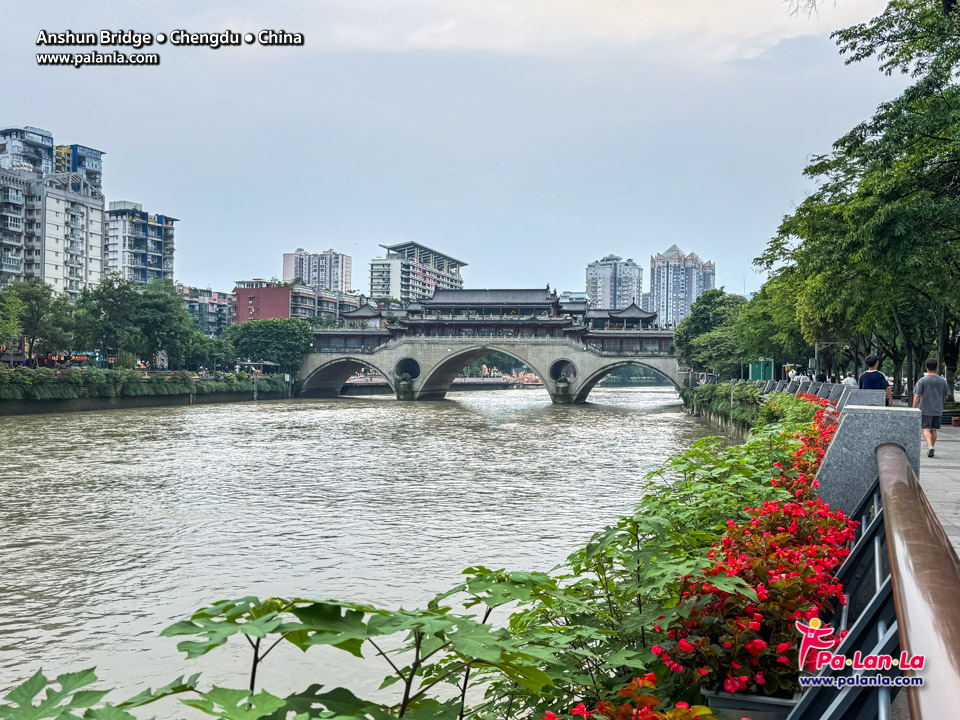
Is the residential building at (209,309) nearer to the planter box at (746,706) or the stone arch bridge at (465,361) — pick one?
the stone arch bridge at (465,361)

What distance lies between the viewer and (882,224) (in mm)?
12023

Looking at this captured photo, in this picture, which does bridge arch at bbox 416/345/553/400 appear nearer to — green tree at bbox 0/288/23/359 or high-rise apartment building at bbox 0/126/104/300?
green tree at bbox 0/288/23/359

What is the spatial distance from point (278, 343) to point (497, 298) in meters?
16.1

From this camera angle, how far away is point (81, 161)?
82.9 metres

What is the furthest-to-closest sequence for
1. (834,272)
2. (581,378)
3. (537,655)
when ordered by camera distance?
(581,378) → (834,272) → (537,655)

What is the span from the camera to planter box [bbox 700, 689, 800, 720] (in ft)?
8.73

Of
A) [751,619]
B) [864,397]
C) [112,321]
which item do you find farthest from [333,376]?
[751,619]

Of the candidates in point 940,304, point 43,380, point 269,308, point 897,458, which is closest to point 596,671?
point 897,458

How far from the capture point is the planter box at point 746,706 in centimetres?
266

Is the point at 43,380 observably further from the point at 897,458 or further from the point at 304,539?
the point at 897,458

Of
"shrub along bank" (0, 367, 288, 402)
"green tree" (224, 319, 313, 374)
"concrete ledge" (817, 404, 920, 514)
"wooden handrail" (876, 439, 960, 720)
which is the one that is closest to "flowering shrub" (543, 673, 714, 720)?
"wooden handrail" (876, 439, 960, 720)

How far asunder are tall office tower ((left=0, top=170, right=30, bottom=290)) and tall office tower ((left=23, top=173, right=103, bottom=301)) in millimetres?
1044

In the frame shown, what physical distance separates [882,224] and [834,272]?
9.80 feet

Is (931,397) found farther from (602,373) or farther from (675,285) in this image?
(675,285)
